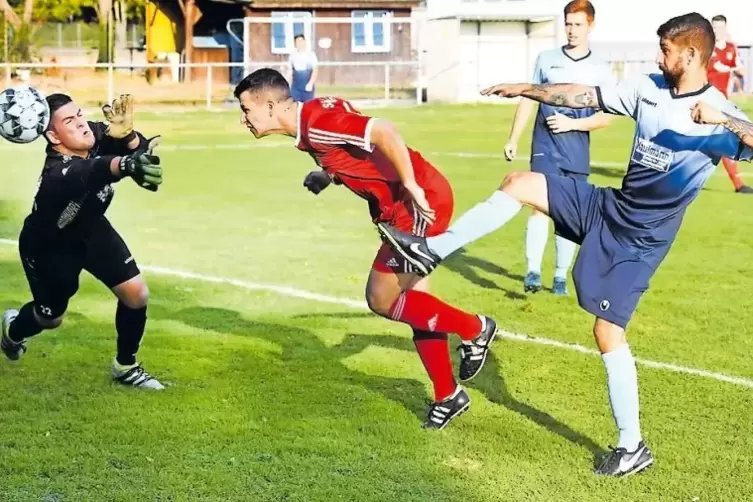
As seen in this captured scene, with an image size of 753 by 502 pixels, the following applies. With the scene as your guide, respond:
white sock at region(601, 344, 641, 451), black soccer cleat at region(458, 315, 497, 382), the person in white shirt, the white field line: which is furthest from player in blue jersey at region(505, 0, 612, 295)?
the person in white shirt

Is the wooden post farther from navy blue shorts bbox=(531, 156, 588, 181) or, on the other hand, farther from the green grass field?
navy blue shorts bbox=(531, 156, 588, 181)

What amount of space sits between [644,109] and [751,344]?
3.06 meters

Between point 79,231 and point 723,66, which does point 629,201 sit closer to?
point 79,231

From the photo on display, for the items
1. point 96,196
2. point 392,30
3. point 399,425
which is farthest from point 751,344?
point 392,30

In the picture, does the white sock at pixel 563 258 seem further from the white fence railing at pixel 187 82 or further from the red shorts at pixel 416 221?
the white fence railing at pixel 187 82

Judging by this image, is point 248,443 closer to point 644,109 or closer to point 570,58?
point 644,109

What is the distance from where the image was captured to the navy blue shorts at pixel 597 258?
5.29m

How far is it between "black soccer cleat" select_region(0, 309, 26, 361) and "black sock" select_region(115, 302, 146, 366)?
2.34 ft

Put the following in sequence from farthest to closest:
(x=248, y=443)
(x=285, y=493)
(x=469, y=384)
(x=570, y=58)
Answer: (x=570, y=58) → (x=469, y=384) → (x=248, y=443) → (x=285, y=493)

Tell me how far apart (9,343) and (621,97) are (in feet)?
13.0

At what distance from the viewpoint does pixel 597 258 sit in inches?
211

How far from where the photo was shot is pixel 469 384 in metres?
6.79

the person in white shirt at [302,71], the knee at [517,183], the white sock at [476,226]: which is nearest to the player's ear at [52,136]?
the white sock at [476,226]

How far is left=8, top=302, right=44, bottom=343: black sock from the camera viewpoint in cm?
671
